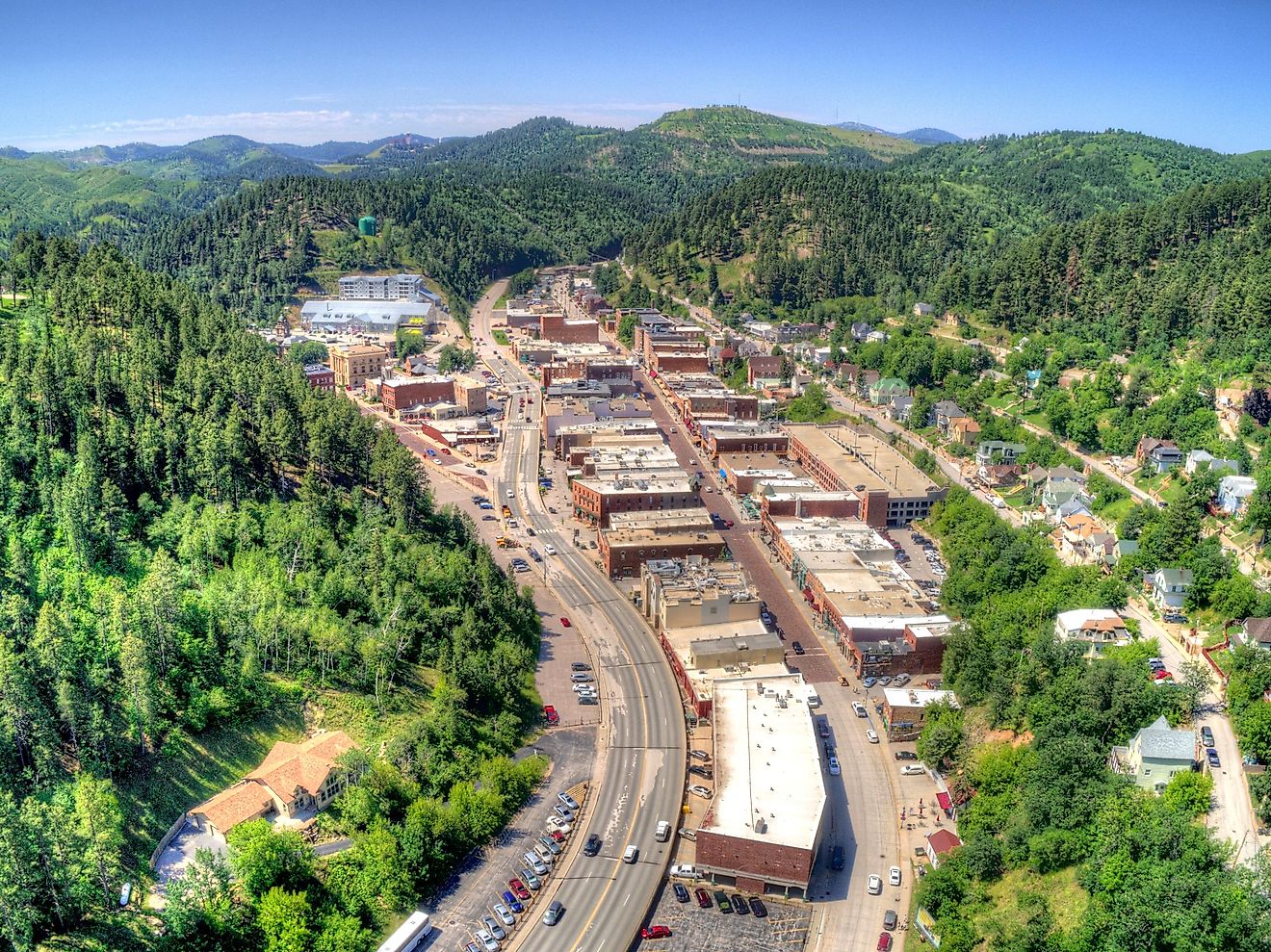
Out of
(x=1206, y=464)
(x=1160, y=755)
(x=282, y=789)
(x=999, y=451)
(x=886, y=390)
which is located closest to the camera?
(x=282, y=789)

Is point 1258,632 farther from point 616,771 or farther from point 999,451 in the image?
point 999,451

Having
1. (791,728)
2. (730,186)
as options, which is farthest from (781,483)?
(730,186)

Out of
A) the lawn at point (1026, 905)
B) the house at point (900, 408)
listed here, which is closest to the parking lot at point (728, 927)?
the lawn at point (1026, 905)

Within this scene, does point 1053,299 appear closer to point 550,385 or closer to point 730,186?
point 550,385

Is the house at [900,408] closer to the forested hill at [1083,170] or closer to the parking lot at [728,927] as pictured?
the parking lot at [728,927]

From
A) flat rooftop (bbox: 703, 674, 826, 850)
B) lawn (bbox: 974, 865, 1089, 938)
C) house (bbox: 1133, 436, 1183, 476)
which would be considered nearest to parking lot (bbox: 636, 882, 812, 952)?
flat rooftop (bbox: 703, 674, 826, 850)

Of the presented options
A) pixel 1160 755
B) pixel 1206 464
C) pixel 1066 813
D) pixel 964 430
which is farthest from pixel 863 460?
pixel 1066 813

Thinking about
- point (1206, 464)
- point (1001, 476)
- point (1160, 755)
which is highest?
point (1206, 464)

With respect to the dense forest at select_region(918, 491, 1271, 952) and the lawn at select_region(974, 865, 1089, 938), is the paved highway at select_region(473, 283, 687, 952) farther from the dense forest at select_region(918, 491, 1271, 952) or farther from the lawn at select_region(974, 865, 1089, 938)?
the lawn at select_region(974, 865, 1089, 938)
